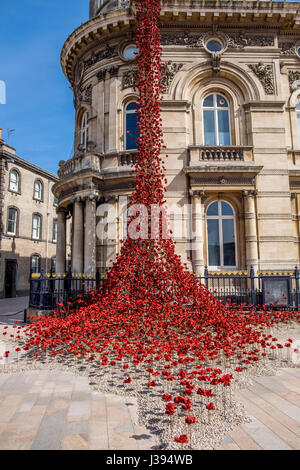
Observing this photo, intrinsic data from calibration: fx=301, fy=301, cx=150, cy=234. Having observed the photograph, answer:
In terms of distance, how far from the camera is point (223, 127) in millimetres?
14836

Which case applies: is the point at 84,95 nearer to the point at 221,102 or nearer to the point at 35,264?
the point at 221,102

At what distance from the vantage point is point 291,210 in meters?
14.1

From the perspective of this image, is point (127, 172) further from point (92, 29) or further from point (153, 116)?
point (92, 29)

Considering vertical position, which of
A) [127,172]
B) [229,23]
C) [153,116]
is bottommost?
[127,172]

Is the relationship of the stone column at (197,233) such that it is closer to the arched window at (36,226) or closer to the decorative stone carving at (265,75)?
the decorative stone carving at (265,75)

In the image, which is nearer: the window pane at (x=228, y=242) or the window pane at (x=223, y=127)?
the window pane at (x=228, y=242)

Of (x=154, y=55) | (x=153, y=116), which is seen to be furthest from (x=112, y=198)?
(x=154, y=55)

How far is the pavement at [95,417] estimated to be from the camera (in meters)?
3.12

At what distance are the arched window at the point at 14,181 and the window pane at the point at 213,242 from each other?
19069 millimetres

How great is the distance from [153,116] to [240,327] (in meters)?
9.21

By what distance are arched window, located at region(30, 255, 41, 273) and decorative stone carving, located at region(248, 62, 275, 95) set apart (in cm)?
2260

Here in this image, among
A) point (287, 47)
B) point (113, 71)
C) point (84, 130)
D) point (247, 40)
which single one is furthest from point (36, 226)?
point (287, 47)

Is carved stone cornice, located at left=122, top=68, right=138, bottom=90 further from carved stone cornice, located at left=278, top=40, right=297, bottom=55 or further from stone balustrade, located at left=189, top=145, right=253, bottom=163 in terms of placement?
carved stone cornice, located at left=278, top=40, right=297, bottom=55

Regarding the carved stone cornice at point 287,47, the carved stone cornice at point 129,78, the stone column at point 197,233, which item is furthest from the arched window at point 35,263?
the carved stone cornice at point 287,47
